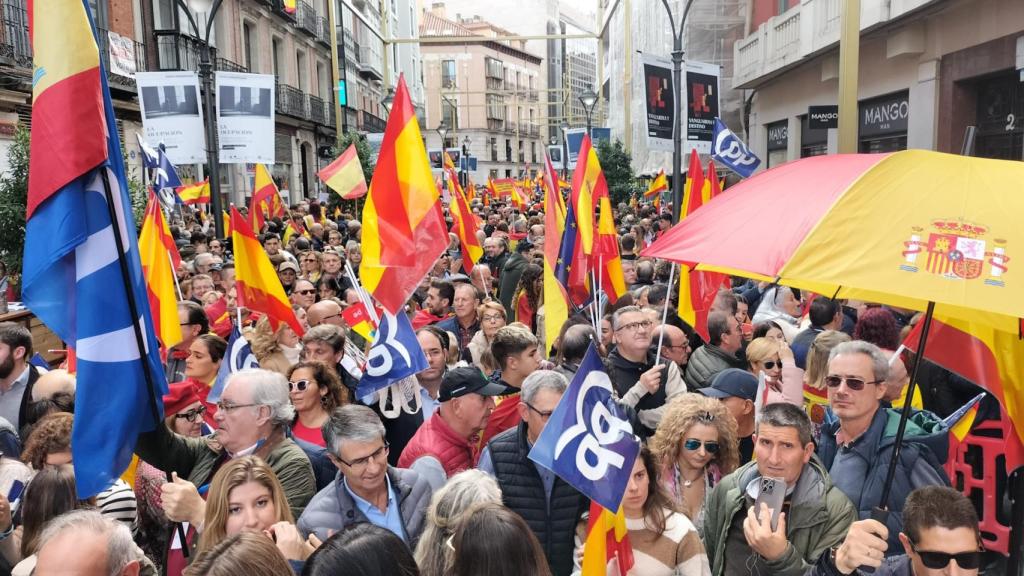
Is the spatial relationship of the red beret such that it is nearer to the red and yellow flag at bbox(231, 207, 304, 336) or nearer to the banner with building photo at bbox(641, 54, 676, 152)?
the red and yellow flag at bbox(231, 207, 304, 336)

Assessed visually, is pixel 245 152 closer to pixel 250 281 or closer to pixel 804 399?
pixel 250 281

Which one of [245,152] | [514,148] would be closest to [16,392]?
[245,152]

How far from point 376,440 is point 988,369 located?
242 cm

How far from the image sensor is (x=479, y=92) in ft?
289

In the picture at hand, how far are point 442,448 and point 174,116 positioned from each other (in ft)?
26.4

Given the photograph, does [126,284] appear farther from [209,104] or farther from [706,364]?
[209,104]

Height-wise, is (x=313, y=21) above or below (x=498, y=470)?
above

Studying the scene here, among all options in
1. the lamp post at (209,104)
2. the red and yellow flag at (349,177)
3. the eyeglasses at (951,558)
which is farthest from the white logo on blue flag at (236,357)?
the red and yellow flag at (349,177)

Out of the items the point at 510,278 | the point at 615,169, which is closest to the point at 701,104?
the point at 510,278

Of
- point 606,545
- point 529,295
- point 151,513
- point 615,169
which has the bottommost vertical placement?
point 151,513

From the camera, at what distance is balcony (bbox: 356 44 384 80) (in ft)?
161

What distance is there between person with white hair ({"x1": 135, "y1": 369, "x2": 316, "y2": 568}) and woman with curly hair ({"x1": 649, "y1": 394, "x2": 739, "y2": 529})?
1593 mm

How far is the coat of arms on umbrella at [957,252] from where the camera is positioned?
2.66m

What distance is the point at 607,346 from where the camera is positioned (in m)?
6.60
